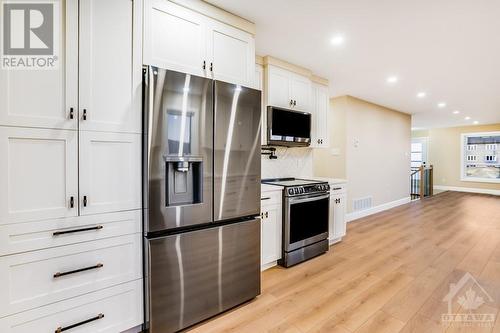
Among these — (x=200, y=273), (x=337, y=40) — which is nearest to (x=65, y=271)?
(x=200, y=273)

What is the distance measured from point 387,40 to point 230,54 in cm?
183

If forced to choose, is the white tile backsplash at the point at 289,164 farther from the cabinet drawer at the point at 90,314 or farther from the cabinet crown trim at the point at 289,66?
the cabinet drawer at the point at 90,314

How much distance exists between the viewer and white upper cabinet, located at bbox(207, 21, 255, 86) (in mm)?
2227

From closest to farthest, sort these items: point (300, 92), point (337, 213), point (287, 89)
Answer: point (287, 89) < point (300, 92) < point (337, 213)

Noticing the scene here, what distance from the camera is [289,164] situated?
155 inches

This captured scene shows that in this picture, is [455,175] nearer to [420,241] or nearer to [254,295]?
[420,241]

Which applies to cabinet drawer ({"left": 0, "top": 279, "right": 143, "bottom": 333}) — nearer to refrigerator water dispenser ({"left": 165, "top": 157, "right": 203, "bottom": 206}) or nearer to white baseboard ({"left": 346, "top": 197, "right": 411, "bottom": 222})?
refrigerator water dispenser ({"left": 165, "top": 157, "right": 203, "bottom": 206})

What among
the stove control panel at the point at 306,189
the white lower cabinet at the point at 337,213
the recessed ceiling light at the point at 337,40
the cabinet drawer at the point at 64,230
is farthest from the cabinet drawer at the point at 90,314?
the recessed ceiling light at the point at 337,40

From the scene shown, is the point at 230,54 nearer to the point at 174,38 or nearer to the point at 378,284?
the point at 174,38

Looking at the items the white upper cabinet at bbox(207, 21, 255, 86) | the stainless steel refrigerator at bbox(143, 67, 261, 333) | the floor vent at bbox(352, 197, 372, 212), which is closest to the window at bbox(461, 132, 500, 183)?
the floor vent at bbox(352, 197, 372, 212)

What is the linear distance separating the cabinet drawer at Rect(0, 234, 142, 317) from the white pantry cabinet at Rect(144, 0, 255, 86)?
4.40 ft

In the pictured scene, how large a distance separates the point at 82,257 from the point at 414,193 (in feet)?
32.7

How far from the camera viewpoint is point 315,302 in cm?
229

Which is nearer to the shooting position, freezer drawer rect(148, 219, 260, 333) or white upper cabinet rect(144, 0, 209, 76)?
freezer drawer rect(148, 219, 260, 333)
